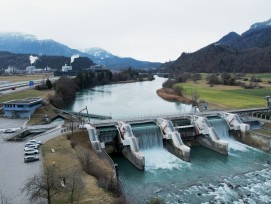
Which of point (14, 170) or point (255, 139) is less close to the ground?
point (14, 170)

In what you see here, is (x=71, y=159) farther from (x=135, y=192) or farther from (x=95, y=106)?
(x=95, y=106)

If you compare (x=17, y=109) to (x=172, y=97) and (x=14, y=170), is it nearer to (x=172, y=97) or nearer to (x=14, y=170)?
(x=14, y=170)

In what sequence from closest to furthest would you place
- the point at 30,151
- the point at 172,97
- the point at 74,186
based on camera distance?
the point at 74,186 < the point at 30,151 < the point at 172,97

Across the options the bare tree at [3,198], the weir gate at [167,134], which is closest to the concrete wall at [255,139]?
the weir gate at [167,134]

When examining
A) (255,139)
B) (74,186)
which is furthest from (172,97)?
(74,186)

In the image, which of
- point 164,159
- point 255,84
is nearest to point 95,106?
point 164,159

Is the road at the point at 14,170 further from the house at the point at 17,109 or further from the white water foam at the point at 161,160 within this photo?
the house at the point at 17,109

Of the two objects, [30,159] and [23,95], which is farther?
[23,95]
